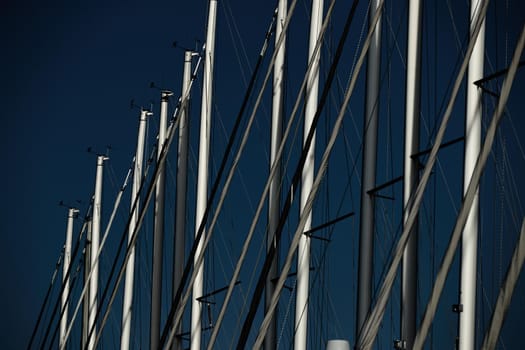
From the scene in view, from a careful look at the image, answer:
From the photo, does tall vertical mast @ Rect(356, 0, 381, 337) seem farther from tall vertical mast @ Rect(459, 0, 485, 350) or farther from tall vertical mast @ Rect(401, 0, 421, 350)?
tall vertical mast @ Rect(459, 0, 485, 350)

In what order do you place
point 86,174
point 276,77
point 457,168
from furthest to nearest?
point 86,174
point 457,168
point 276,77

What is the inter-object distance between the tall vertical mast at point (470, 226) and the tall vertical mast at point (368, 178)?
2.66m

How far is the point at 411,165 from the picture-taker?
20.9 metres

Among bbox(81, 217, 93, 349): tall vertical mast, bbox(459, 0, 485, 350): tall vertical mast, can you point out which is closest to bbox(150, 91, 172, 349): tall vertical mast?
bbox(81, 217, 93, 349): tall vertical mast

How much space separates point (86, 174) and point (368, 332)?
1635 inches

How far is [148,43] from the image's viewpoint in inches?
2164

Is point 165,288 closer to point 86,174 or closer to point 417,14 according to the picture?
point 86,174

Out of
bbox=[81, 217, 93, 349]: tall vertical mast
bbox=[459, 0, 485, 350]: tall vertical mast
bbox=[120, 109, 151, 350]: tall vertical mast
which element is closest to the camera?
bbox=[459, 0, 485, 350]: tall vertical mast

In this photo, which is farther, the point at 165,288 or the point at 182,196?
the point at 165,288

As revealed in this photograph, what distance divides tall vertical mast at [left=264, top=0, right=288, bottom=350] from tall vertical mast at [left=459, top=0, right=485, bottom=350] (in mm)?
6036

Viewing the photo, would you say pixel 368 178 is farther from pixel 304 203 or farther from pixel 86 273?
pixel 86 273

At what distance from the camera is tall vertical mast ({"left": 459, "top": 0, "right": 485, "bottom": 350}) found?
18.5 m

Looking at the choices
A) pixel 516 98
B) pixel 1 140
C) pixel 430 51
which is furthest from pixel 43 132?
pixel 516 98

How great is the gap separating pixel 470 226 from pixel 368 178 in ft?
12.1
